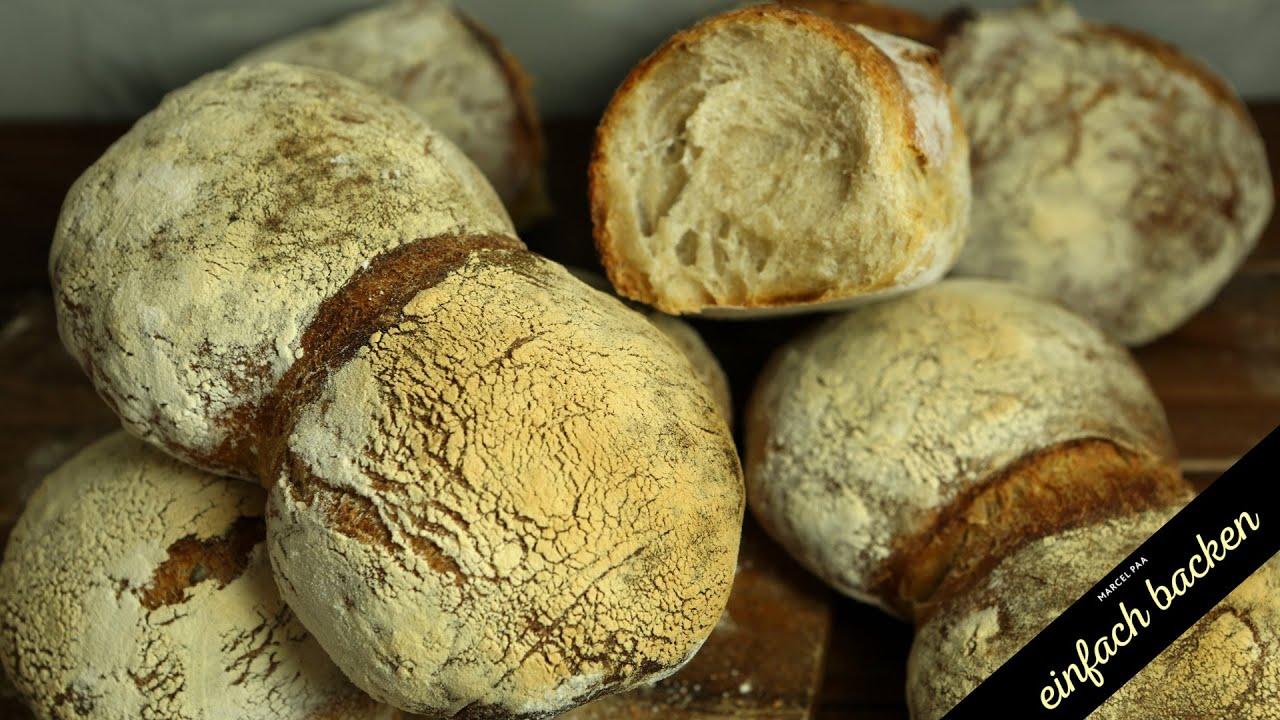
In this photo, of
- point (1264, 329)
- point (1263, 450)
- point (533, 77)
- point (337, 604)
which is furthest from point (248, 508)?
point (1264, 329)

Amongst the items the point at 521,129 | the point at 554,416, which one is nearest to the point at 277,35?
the point at 521,129

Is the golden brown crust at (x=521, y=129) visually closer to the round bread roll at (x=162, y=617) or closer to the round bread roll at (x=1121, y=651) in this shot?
→ the round bread roll at (x=162, y=617)

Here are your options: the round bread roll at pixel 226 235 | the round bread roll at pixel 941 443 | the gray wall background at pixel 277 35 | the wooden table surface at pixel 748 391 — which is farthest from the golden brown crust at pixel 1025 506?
the gray wall background at pixel 277 35

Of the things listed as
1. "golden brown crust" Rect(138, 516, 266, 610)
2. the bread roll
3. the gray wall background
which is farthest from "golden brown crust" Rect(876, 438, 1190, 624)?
the gray wall background

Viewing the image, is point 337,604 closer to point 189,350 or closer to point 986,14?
point 189,350

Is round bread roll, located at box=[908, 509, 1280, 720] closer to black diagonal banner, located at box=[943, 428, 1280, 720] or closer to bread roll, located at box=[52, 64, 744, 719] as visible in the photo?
black diagonal banner, located at box=[943, 428, 1280, 720]

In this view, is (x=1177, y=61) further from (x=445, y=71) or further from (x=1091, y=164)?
(x=445, y=71)
